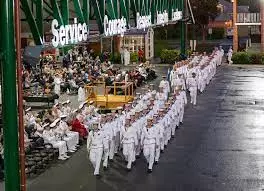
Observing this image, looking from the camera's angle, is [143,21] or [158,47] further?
[158,47]

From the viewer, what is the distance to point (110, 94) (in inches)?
1082

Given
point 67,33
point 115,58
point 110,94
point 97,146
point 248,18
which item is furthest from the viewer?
point 248,18

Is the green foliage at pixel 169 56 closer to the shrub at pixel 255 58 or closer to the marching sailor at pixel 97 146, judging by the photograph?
the shrub at pixel 255 58

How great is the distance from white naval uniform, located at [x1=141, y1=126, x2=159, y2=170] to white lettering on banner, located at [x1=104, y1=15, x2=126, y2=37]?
3.18 m

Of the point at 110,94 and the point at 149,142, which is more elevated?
the point at 110,94

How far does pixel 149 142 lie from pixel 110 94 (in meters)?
11.7

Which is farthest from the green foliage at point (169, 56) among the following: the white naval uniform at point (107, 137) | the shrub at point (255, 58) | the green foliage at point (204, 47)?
the white naval uniform at point (107, 137)

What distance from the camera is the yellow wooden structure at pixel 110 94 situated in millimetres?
25344

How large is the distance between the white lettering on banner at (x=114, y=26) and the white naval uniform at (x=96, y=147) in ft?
10.6

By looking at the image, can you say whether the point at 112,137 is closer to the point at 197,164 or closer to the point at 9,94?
the point at 197,164

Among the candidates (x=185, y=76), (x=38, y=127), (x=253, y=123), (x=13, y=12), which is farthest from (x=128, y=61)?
(x=13, y=12)

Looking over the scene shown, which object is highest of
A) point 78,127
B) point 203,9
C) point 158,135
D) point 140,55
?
point 203,9

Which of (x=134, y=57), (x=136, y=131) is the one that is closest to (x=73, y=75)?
(x=134, y=57)

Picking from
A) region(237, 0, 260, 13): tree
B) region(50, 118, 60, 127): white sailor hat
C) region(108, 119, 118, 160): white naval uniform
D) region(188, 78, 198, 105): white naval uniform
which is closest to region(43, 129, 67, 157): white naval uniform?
region(50, 118, 60, 127): white sailor hat
